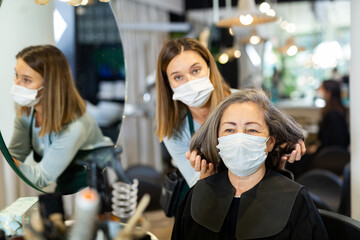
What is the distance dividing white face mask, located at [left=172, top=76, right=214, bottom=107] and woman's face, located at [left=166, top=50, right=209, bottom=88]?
0.02m

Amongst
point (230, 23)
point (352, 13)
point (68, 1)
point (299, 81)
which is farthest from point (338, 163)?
point (299, 81)

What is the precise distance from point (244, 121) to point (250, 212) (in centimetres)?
28

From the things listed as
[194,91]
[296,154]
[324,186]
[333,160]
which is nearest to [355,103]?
[296,154]

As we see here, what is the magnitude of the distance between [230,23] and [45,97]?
1.82 meters

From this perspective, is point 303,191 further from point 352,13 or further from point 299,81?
point 299,81

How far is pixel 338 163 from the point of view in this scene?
4031 mm

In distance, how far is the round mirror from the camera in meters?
1.39

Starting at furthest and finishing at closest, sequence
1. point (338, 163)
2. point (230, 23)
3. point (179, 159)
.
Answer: point (338, 163), point (230, 23), point (179, 159)

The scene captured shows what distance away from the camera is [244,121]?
1.32m

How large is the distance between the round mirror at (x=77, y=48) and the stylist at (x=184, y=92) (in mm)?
176

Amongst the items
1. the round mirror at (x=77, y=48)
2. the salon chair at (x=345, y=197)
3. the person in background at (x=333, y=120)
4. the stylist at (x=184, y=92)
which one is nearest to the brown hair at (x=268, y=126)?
the stylist at (x=184, y=92)

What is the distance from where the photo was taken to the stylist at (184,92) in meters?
1.64

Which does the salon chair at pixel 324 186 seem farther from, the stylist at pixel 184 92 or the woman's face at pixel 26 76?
the woman's face at pixel 26 76

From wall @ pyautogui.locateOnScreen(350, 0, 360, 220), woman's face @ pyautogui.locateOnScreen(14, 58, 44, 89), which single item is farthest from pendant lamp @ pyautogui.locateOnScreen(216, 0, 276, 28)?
woman's face @ pyautogui.locateOnScreen(14, 58, 44, 89)
